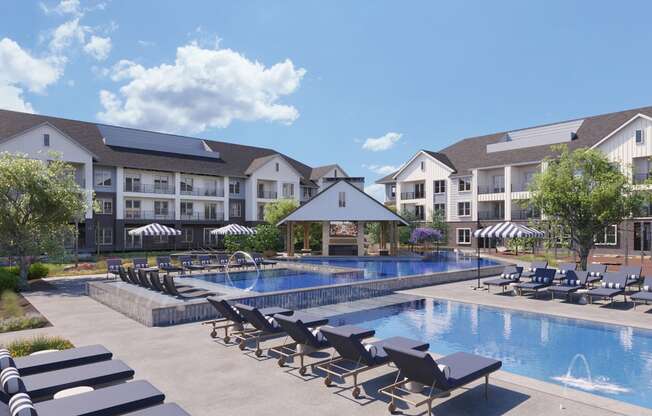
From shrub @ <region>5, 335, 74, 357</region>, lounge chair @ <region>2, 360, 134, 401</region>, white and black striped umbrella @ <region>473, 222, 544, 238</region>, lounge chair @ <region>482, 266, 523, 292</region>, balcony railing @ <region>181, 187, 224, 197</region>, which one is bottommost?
shrub @ <region>5, 335, 74, 357</region>

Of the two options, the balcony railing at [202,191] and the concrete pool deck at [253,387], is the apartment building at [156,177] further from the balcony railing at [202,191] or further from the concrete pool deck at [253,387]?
the concrete pool deck at [253,387]

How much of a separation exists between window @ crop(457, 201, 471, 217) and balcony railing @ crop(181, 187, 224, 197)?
25.2 meters

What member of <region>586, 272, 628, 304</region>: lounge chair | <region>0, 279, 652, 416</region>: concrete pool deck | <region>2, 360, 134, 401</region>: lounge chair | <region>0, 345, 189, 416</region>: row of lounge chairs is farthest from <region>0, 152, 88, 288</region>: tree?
<region>586, 272, 628, 304</region>: lounge chair

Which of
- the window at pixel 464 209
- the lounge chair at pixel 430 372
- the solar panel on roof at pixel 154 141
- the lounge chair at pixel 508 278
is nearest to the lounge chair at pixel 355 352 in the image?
the lounge chair at pixel 430 372

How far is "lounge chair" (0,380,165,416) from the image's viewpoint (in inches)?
184

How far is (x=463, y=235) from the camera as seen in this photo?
147 feet

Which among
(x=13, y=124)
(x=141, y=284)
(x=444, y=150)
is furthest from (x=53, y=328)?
(x=444, y=150)

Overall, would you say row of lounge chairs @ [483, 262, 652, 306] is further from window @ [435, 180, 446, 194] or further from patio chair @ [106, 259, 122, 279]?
window @ [435, 180, 446, 194]

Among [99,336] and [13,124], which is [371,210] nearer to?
[99,336]

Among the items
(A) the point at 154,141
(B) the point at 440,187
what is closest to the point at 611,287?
(B) the point at 440,187

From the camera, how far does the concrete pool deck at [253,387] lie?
5.96m

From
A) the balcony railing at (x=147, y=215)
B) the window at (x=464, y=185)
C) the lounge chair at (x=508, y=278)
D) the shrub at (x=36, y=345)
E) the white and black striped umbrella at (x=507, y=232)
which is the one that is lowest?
the shrub at (x=36, y=345)

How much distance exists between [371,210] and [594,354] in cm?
2358

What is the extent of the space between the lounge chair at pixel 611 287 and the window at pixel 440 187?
1234 inches
